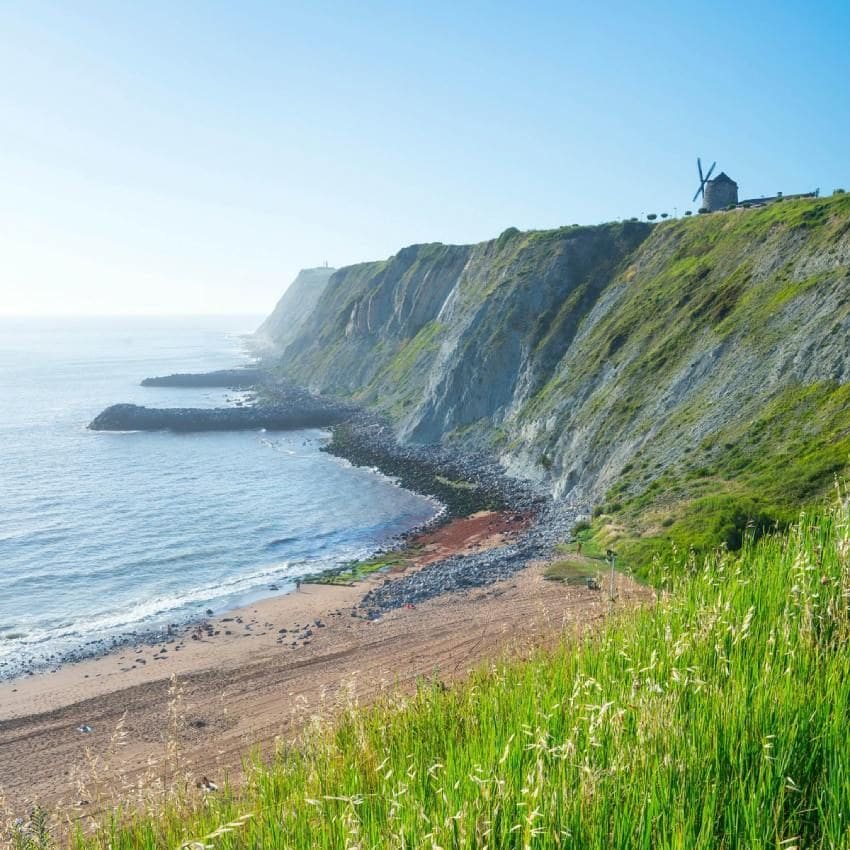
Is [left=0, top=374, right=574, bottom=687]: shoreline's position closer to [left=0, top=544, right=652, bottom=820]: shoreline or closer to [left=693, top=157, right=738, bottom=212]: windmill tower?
[left=0, top=544, right=652, bottom=820]: shoreline

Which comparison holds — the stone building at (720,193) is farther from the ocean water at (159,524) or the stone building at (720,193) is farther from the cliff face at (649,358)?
the ocean water at (159,524)

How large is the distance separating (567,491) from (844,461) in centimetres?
2119

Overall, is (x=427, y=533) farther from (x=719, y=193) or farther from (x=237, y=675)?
(x=719, y=193)

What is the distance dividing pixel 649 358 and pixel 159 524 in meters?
37.1

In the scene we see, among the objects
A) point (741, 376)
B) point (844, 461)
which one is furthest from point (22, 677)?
point (741, 376)

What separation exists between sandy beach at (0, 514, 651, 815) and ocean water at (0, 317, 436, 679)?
361 cm

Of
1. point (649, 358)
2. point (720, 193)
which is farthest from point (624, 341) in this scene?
point (720, 193)

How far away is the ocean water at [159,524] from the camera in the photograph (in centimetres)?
3509

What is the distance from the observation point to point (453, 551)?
4034cm

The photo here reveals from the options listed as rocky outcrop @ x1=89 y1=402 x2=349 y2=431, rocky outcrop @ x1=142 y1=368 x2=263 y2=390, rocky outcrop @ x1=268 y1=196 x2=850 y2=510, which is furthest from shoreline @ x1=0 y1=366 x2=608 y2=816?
rocky outcrop @ x1=142 y1=368 x2=263 y2=390

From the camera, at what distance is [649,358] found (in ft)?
156

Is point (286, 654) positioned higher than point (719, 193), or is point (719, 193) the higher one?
point (719, 193)

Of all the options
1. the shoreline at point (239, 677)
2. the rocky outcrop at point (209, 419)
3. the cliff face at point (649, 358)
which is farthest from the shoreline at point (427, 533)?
the rocky outcrop at point (209, 419)

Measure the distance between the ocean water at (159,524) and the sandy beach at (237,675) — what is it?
11.8 feet
